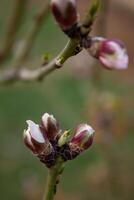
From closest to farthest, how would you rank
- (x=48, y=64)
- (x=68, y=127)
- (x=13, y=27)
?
1. (x=48, y=64)
2. (x=13, y=27)
3. (x=68, y=127)

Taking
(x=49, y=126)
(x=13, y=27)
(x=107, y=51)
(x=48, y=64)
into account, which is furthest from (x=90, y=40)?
(x=13, y=27)

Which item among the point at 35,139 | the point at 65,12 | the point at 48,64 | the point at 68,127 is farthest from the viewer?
the point at 68,127

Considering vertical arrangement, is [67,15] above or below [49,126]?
above

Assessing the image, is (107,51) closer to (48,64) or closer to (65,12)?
(65,12)

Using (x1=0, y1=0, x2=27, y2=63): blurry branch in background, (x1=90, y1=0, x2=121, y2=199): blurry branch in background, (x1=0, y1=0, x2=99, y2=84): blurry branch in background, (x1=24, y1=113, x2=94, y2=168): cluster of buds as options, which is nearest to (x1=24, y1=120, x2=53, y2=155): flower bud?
(x1=24, y1=113, x2=94, y2=168): cluster of buds

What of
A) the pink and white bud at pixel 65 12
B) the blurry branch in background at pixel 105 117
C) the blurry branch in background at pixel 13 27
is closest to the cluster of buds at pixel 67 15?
the pink and white bud at pixel 65 12

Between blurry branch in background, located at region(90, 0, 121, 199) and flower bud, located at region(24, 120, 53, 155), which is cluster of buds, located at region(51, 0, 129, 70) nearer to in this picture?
flower bud, located at region(24, 120, 53, 155)
